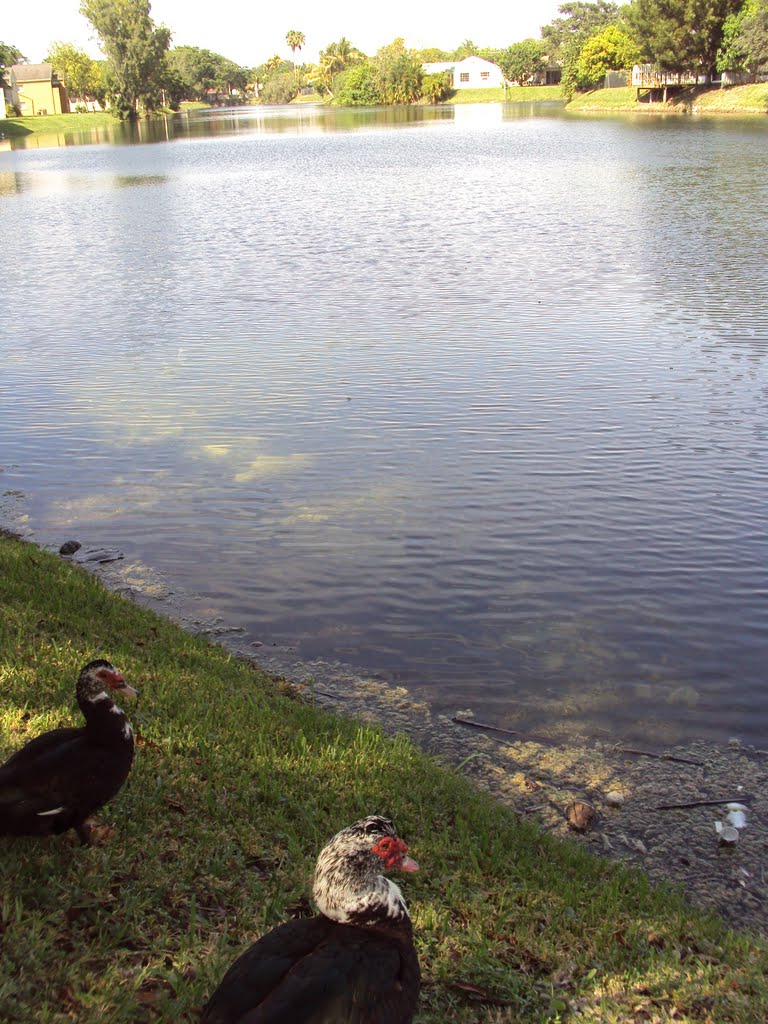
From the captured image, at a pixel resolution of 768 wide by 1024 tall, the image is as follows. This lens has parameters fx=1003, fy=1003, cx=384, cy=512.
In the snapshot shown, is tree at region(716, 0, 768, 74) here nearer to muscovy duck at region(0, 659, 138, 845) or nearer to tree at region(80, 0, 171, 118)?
tree at region(80, 0, 171, 118)

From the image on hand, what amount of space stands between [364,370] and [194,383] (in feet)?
9.69

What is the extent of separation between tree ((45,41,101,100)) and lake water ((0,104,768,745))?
14397 centimetres

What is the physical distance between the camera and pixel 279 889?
16.1 feet

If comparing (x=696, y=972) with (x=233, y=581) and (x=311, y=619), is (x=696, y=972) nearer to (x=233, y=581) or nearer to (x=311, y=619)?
(x=311, y=619)

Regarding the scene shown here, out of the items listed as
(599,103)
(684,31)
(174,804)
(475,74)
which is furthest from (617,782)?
(475,74)

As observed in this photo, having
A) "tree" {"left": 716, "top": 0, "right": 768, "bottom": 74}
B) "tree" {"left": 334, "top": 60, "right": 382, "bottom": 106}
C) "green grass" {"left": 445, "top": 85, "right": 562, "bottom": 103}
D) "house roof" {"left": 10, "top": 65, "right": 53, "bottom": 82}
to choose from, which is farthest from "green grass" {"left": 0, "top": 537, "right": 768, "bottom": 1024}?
"tree" {"left": 334, "top": 60, "right": 382, "bottom": 106}

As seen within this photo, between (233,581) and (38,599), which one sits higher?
(38,599)

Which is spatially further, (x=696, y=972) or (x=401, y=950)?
(x=696, y=972)

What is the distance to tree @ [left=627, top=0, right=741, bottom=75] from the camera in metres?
92.7

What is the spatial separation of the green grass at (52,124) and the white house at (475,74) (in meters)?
63.5

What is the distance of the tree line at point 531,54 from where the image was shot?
3617 inches

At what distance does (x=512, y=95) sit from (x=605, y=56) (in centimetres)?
3925

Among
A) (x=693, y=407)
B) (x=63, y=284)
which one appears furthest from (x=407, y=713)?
(x=63, y=284)

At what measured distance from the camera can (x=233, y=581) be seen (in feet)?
34.7
